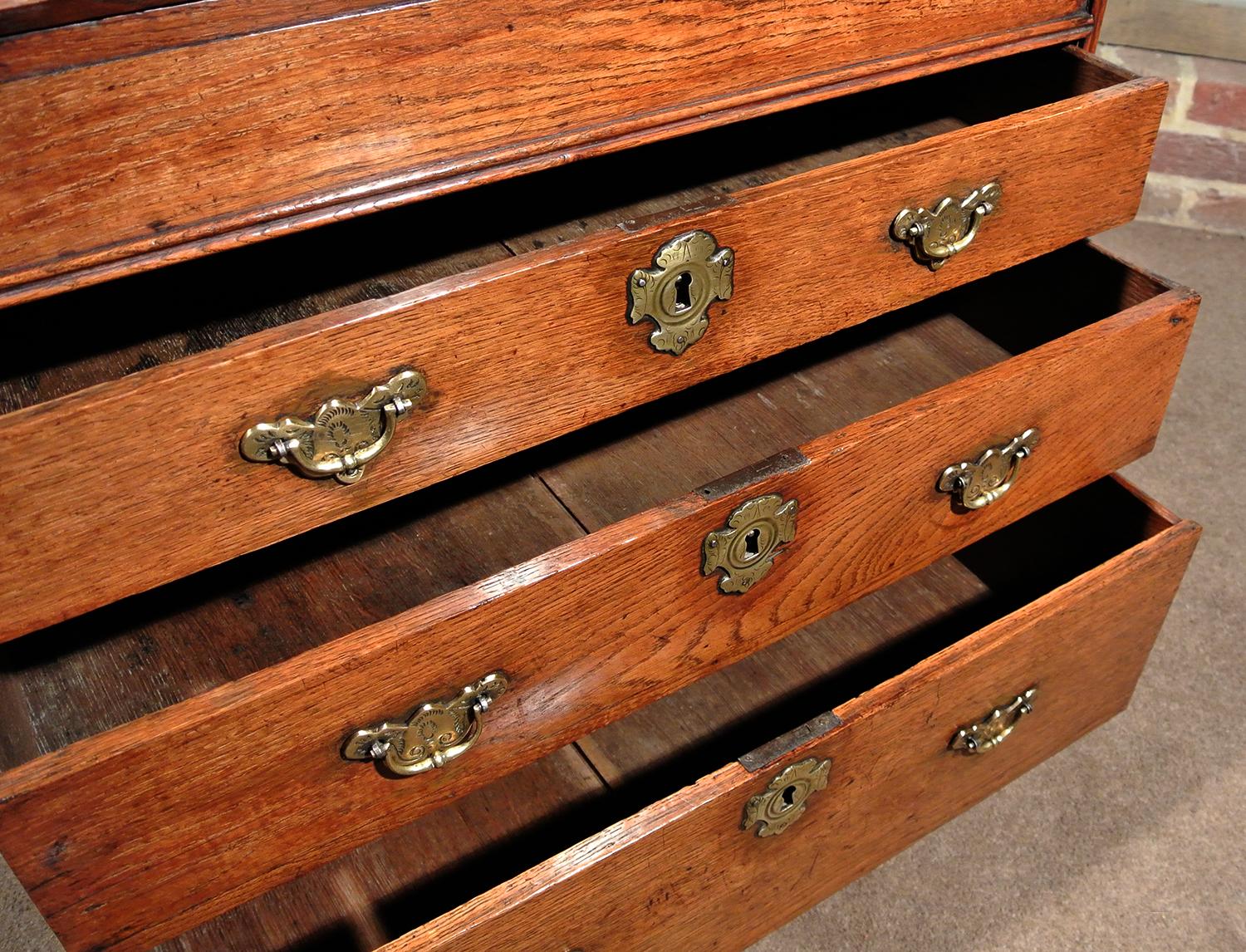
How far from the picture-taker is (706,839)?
2.83 feet

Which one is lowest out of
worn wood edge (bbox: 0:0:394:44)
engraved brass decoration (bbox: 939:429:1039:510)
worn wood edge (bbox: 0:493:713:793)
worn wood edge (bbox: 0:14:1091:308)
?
engraved brass decoration (bbox: 939:429:1039:510)

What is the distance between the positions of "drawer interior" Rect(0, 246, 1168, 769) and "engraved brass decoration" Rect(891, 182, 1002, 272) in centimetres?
20

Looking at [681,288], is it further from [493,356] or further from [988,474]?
[988,474]

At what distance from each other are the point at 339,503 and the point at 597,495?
29 cm

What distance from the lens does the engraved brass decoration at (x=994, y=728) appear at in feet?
3.35

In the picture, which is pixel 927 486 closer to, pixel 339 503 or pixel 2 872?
pixel 339 503

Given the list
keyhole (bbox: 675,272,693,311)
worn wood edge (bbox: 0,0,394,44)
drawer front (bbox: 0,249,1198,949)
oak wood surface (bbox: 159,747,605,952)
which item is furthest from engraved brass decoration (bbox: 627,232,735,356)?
oak wood surface (bbox: 159,747,605,952)

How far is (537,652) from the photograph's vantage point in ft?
2.58

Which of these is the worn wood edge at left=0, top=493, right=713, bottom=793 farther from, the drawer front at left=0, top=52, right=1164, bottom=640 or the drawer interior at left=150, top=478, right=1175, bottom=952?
the drawer interior at left=150, top=478, right=1175, bottom=952

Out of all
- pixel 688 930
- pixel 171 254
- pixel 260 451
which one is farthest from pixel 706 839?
pixel 171 254


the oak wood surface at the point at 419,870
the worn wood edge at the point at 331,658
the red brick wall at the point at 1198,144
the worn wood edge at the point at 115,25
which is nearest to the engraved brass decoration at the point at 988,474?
the worn wood edge at the point at 331,658

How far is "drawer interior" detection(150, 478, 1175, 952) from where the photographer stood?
0.95 m

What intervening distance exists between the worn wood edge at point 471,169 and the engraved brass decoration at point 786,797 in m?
0.44

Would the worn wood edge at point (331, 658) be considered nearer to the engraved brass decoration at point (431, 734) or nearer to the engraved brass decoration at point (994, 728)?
the engraved brass decoration at point (431, 734)
